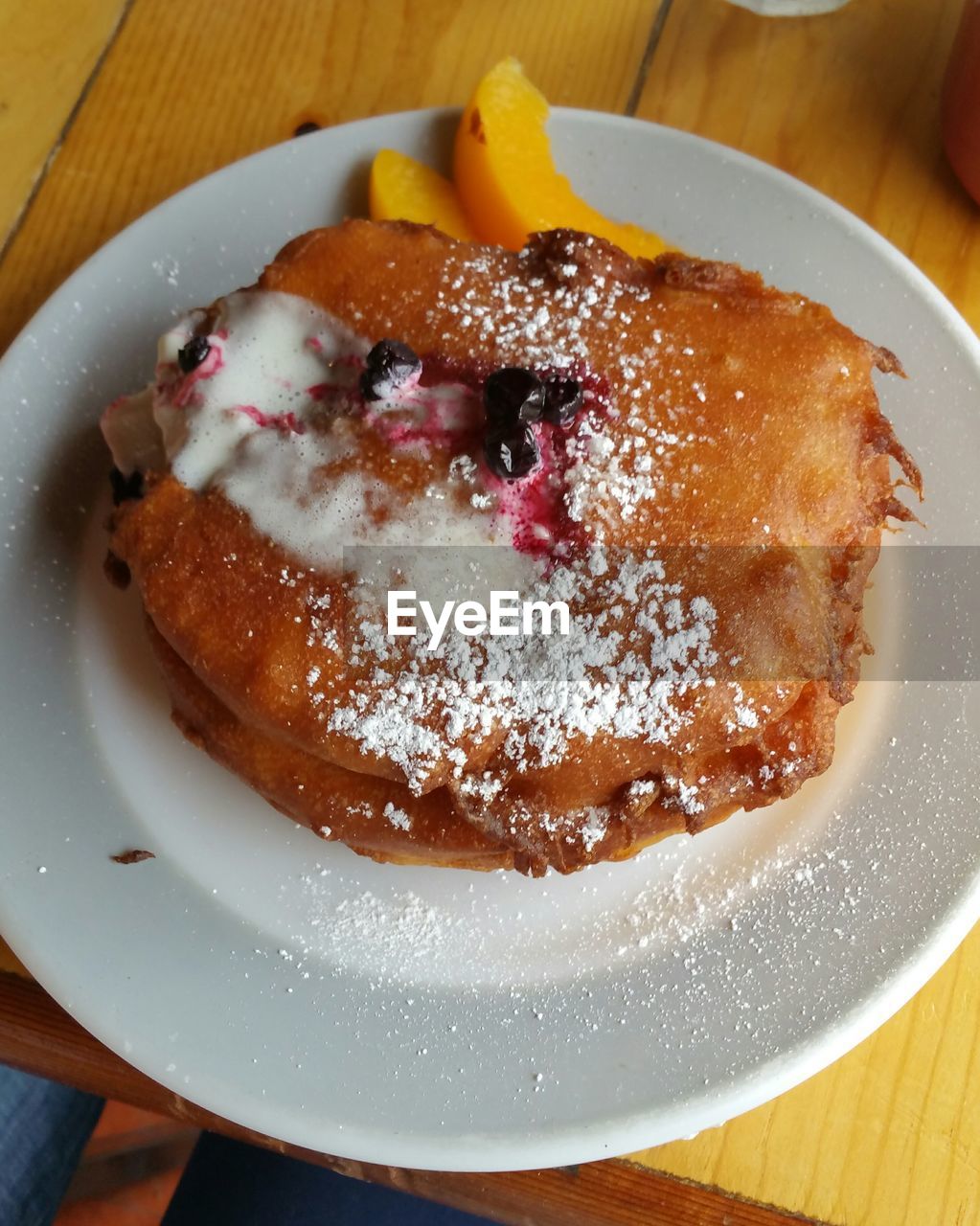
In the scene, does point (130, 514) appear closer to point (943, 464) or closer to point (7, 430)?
point (7, 430)

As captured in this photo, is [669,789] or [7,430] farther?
[7,430]

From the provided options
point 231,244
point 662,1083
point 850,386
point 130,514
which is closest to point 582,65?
point 231,244

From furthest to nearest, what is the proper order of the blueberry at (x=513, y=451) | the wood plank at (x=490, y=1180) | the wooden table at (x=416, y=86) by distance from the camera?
→ the wooden table at (x=416, y=86)
the wood plank at (x=490, y=1180)
the blueberry at (x=513, y=451)

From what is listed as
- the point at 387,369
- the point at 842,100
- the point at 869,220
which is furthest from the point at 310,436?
the point at 842,100

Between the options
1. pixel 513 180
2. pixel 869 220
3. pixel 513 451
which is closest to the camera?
pixel 513 451

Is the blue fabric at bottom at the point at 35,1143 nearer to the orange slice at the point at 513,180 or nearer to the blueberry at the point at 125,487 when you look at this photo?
the blueberry at the point at 125,487

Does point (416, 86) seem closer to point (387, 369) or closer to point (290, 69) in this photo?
point (290, 69)

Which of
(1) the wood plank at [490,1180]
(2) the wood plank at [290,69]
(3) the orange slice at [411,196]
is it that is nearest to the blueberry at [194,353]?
(3) the orange slice at [411,196]
